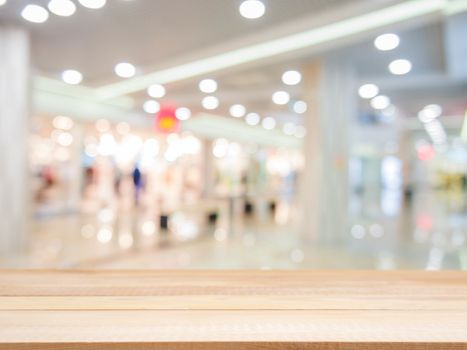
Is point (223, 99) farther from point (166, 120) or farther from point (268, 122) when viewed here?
point (268, 122)

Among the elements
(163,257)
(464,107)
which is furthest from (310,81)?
(464,107)

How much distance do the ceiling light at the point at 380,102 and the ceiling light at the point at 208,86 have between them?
4645 millimetres

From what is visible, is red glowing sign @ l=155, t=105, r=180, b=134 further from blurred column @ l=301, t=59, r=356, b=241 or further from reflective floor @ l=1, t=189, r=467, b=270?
blurred column @ l=301, t=59, r=356, b=241

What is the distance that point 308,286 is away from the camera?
1588 millimetres

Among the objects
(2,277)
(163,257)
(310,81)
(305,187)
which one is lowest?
(163,257)

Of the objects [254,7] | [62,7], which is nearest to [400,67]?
[62,7]

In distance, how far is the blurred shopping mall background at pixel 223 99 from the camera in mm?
6004

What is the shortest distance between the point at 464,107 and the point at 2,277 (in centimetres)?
1476

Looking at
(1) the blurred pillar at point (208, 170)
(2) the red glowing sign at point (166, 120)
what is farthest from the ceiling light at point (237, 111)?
(1) the blurred pillar at point (208, 170)

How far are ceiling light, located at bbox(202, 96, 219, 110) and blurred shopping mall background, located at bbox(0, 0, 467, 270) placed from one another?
9 centimetres

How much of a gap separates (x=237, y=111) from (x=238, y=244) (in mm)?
9146

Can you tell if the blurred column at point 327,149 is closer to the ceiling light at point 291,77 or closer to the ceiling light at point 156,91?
the ceiling light at point 291,77
